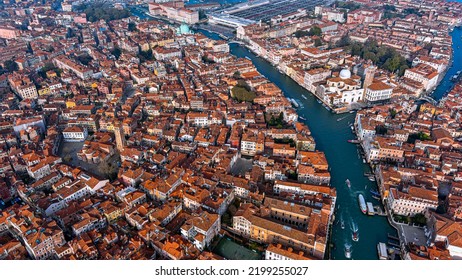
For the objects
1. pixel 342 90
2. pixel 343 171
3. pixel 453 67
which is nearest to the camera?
pixel 343 171

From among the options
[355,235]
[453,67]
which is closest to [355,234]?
[355,235]

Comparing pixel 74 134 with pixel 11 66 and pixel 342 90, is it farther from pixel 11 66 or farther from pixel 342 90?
pixel 342 90

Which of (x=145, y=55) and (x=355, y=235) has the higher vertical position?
(x=145, y=55)

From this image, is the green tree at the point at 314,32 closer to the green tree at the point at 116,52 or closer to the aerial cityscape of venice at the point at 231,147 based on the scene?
the aerial cityscape of venice at the point at 231,147

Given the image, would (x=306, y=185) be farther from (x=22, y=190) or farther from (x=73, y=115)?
(x=73, y=115)

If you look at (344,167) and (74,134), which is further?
(74,134)

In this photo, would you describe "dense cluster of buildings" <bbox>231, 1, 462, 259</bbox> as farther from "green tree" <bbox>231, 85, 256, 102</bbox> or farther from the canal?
"green tree" <bbox>231, 85, 256, 102</bbox>
